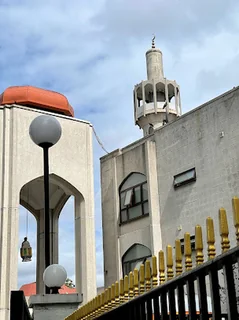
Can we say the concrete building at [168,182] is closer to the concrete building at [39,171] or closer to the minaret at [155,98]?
the concrete building at [39,171]

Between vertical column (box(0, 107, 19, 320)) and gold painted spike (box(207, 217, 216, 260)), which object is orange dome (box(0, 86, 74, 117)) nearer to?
vertical column (box(0, 107, 19, 320))

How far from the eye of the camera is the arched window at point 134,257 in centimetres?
1944

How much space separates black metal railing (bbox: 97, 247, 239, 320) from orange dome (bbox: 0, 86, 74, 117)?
15.0 metres

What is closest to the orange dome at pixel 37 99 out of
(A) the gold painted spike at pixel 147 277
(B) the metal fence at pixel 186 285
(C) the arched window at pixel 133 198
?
(C) the arched window at pixel 133 198

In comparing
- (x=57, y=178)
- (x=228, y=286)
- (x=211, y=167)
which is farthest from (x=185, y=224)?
(x=228, y=286)

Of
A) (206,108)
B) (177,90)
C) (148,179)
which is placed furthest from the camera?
(177,90)

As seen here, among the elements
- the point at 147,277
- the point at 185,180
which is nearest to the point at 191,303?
the point at 147,277

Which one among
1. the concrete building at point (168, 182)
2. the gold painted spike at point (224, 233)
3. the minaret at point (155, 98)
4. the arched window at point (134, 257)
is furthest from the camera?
the minaret at point (155, 98)

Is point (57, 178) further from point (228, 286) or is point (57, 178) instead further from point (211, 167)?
point (228, 286)

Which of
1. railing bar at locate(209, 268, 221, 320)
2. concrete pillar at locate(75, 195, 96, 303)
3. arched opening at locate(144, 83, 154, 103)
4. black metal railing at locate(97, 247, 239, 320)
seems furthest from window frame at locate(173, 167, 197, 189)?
arched opening at locate(144, 83, 154, 103)

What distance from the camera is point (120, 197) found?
A: 21.3 m

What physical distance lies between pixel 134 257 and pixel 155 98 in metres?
15.8

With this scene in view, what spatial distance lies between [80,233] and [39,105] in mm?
4923

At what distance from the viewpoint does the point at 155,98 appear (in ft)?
110
